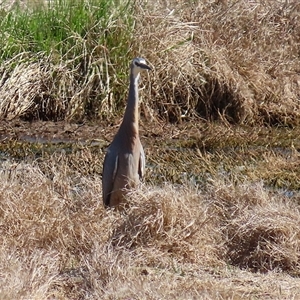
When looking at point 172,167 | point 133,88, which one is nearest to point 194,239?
point 133,88

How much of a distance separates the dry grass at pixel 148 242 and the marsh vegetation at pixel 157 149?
0.01 metres

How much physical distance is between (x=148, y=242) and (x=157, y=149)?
160 inches

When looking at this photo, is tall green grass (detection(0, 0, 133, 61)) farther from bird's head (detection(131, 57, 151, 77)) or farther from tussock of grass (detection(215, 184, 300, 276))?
tussock of grass (detection(215, 184, 300, 276))

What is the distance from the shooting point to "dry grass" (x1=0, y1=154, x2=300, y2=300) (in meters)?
5.13

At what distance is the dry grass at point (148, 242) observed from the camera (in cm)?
513

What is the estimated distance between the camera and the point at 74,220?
6.44m

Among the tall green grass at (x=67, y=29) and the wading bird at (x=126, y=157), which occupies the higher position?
the tall green grass at (x=67, y=29)

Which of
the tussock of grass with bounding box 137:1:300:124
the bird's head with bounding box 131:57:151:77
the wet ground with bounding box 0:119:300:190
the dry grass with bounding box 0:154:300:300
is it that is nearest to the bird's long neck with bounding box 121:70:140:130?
the bird's head with bounding box 131:57:151:77

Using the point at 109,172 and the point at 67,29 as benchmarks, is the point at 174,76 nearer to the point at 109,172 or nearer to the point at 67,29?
the point at 67,29

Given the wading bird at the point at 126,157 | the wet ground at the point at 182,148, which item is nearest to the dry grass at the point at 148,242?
the wading bird at the point at 126,157

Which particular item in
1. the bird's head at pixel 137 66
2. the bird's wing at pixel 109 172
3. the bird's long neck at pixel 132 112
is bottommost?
the bird's wing at pixel 109 172

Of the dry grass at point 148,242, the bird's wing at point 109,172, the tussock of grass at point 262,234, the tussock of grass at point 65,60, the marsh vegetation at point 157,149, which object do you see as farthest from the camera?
the tussock of grass at point 65,60

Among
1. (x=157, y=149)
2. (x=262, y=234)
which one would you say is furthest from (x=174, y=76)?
(x=262, y=234)

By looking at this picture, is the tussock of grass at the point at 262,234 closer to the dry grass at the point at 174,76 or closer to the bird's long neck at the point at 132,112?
the bird's long neck at the point at 132,112
